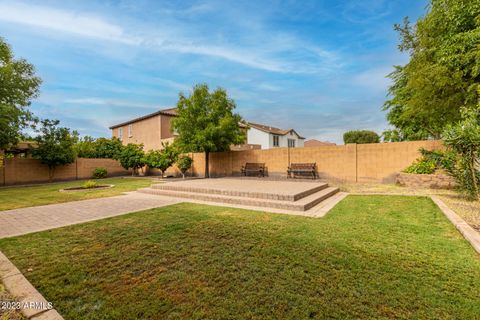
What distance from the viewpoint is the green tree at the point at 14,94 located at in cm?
1408

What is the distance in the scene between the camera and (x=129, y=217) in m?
5.78

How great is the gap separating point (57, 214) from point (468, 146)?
38.3 feet

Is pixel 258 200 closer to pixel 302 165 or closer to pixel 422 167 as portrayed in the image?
pixel 302 165

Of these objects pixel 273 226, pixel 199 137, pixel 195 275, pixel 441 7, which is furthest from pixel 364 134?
pixel 195 275

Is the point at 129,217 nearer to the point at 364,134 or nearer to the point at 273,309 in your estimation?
the point at 273,309

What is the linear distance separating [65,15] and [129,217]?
823 centimetres

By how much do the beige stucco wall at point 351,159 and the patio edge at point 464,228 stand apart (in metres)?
6.04

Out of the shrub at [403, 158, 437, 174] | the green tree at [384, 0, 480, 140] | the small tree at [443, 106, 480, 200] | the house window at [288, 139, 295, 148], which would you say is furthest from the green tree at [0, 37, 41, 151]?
the house window at [288, 139, 295, 148]

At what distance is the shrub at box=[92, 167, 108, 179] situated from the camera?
18.9 m

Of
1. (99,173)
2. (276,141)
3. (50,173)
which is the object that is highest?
(276,141)

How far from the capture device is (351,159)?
12.5 m

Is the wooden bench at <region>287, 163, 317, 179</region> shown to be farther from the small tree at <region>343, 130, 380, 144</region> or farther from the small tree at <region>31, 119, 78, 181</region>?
the small tree at <region>343, 130, 380, 144</region>

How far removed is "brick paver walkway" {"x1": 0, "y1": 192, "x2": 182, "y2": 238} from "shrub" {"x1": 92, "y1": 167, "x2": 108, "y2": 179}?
12.5m

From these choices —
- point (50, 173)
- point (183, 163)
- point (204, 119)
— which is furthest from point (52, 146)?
point (204, 119)
